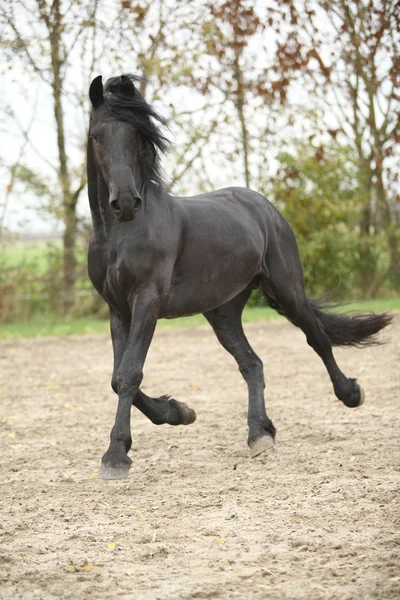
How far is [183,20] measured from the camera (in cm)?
1802

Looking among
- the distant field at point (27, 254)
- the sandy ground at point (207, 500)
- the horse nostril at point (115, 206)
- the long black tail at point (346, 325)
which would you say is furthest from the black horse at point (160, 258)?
the distant field at point (27, 254)

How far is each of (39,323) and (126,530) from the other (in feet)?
44.9

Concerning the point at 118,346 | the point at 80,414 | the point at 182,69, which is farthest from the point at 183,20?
the point at 118,346

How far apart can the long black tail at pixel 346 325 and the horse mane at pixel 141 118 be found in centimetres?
175

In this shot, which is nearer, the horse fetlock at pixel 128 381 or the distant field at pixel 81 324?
the horse fetlock at pixel 128 381

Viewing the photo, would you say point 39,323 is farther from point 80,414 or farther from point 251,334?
point 80,414

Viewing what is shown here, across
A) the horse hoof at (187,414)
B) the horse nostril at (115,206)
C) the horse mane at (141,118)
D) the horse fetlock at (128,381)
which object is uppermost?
the horse mane at (141,118)

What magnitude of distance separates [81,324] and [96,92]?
11945 millimetres

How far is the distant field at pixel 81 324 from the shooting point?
1522 centimetres

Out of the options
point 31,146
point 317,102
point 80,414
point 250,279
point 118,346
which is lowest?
→ point 80,414

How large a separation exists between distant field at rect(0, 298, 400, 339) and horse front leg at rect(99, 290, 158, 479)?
9740mm

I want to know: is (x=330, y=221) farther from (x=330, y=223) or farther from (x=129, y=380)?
(x=129, y=380)

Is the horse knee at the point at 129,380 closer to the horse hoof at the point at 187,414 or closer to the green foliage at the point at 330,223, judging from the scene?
the horse hoof at the point at 187,414

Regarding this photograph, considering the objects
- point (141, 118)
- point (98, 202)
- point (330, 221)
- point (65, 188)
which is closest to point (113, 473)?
point (98, 202)
